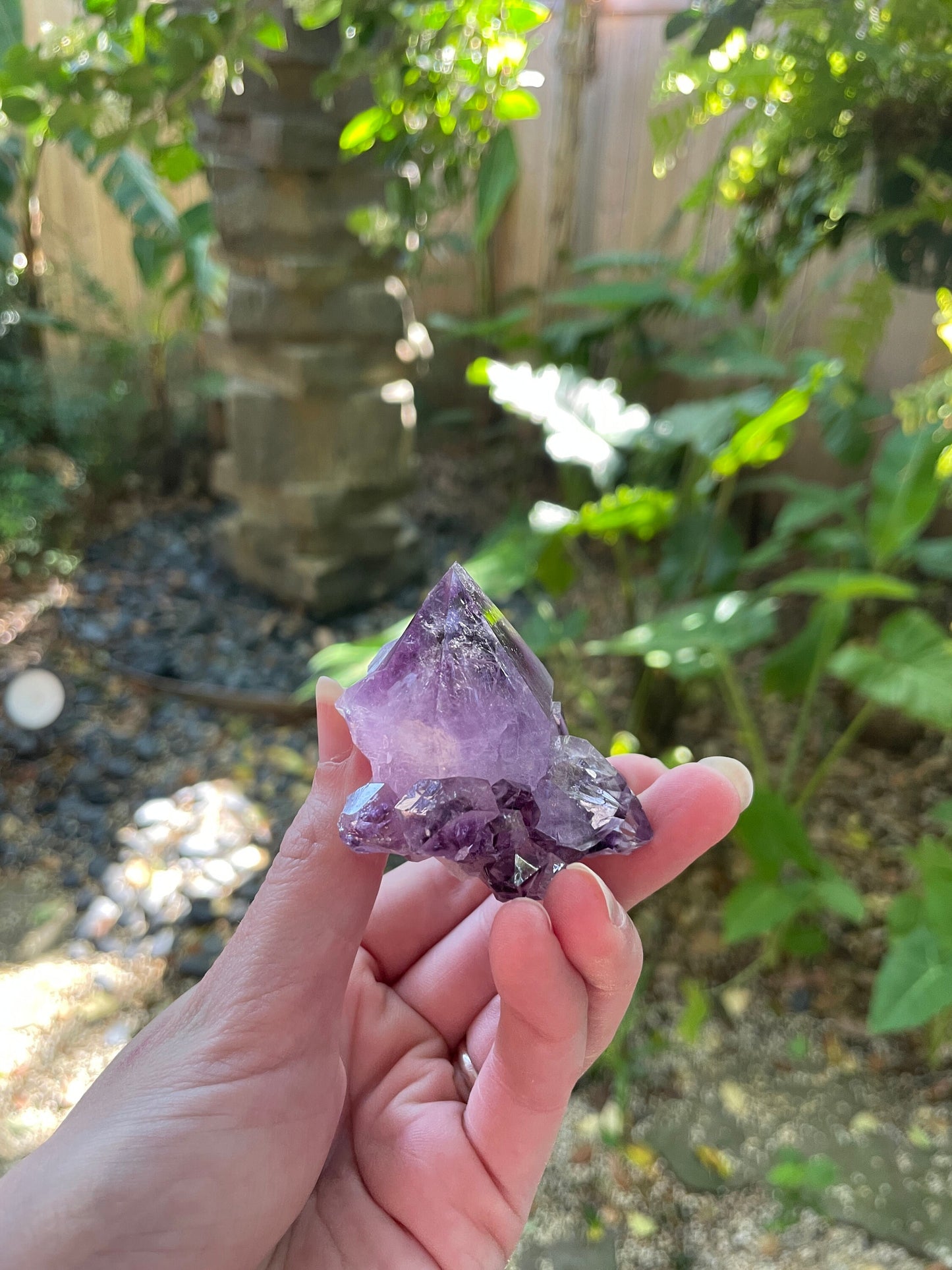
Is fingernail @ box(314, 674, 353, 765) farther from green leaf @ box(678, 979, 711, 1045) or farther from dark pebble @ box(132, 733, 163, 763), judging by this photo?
dark pebble @ box(132, 733, 163, 763)

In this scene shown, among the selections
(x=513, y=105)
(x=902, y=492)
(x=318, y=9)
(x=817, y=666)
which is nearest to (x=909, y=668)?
(x=817, y=666)

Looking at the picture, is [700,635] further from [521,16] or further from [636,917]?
[521,16]

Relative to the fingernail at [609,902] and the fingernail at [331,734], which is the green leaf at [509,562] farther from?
the fingernail at [609,902]

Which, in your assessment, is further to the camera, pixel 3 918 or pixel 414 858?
pixel 3 918

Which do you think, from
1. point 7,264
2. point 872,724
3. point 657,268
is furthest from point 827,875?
point 7,264

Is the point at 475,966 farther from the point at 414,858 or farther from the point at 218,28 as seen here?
the point at 218,28

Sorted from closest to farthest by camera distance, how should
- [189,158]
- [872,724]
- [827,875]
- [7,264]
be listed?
[189,158]
[827,875]
[872,724]
[7,264]

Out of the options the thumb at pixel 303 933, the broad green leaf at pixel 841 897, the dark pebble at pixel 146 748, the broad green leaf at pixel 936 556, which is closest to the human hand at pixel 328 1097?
the thumb at pixel 303 933
